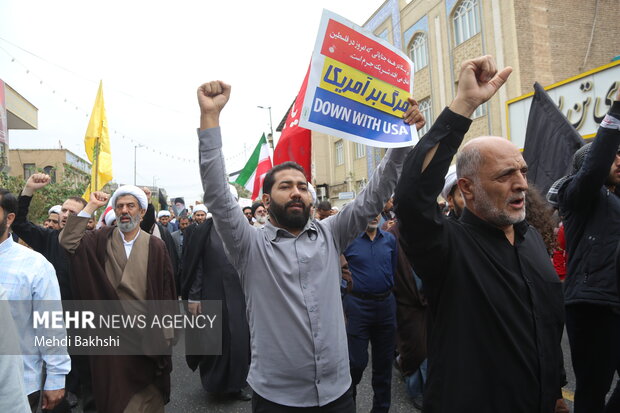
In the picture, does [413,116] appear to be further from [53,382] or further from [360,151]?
[360,151]

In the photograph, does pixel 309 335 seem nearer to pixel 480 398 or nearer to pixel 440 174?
pixel 480 398

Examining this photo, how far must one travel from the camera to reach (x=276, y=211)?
7.66ft

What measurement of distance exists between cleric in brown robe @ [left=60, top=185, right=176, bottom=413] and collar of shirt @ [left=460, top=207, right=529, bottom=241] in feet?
8.55

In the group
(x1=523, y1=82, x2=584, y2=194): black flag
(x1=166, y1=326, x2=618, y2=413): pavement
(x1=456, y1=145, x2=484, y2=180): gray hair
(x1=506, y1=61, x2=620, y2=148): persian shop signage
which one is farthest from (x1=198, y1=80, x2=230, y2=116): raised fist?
(x1=506, y1=61, x2=620, y2=148): persian shop signage

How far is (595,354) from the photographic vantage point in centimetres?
264

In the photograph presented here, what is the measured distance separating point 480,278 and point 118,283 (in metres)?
2.81

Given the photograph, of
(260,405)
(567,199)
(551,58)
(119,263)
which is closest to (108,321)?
(119,263)

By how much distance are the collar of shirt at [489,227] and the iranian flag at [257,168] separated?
5833 mm

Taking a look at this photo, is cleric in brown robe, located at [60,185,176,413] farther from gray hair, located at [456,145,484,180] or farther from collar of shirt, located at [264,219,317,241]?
gray hair, located at [456,145,484,180]

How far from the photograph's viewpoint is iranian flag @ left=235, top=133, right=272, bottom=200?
7.66 m

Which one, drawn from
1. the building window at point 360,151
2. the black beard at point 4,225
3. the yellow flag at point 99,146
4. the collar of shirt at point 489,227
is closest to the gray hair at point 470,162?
the collar of shirt at point 489,227

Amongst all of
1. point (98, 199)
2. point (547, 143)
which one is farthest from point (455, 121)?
point (547, 143)

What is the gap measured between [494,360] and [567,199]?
1745 mm

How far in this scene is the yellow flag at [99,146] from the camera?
223 inches
